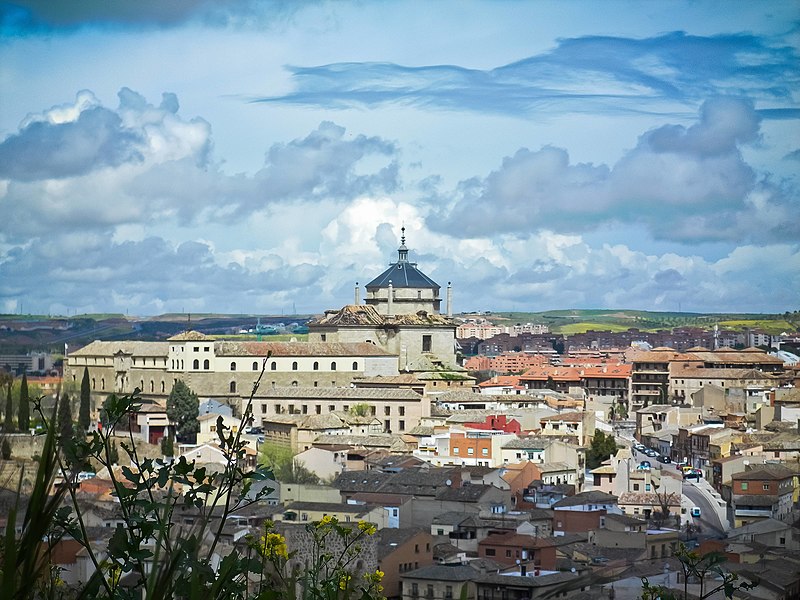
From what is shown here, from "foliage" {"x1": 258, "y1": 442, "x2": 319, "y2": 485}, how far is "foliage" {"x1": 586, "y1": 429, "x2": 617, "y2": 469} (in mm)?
5342

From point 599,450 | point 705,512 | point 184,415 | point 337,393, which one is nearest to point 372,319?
point 337,393

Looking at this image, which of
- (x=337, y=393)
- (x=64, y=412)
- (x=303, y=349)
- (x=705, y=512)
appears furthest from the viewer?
(x=303, y=349)

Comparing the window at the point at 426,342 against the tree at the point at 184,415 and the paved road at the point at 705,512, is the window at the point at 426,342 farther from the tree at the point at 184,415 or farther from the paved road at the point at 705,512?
the paved road at the point at 705,512

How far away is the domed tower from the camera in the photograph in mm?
39312

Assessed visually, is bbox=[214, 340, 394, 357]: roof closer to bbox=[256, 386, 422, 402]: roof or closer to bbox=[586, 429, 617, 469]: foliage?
bbox=[256, 386, 422, 402]: roof

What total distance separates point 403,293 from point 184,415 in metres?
11.4

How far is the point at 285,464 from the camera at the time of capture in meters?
24.8

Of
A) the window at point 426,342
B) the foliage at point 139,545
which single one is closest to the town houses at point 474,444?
the window at point 426,342

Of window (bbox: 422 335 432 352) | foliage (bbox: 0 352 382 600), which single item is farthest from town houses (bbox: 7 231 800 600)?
foliage (bbox: 0 352 382 600)

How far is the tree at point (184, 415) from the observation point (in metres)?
29.3

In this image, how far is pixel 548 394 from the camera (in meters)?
37.9

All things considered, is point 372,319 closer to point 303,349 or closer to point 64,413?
point 303,349

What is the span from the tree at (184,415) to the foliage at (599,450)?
7871mm

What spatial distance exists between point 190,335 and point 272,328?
79.9 feet
